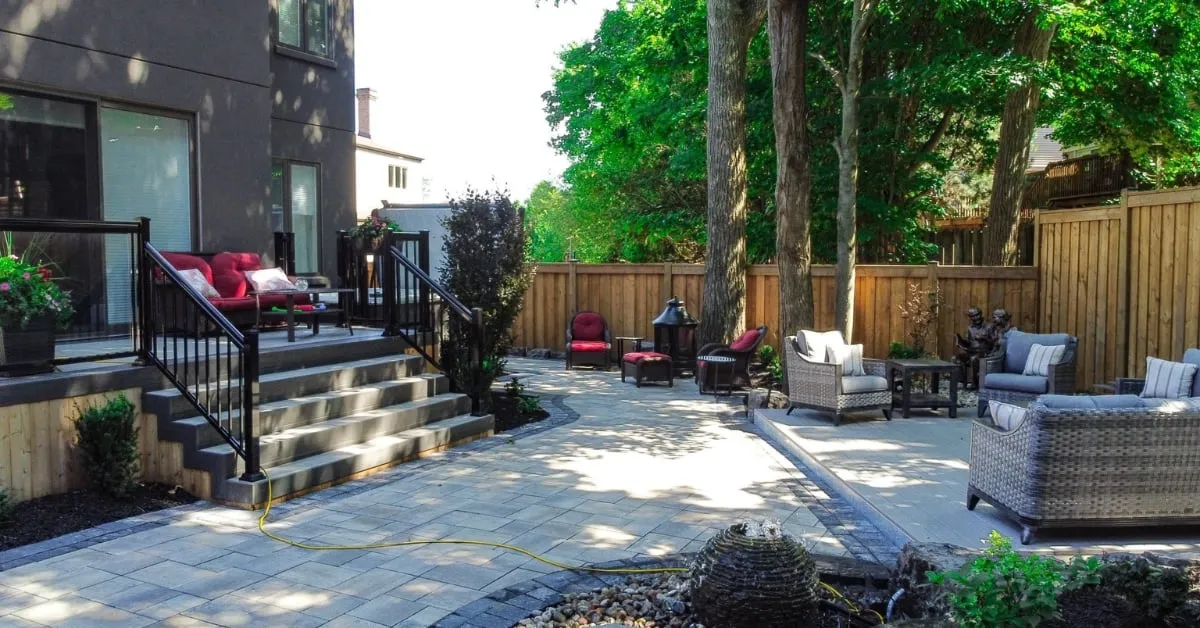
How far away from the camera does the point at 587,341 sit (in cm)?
1357

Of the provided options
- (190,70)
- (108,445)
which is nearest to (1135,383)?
(108,445)

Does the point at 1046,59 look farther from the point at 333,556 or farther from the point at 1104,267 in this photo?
the point at 333,556

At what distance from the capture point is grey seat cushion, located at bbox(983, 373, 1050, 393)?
27.7 ft

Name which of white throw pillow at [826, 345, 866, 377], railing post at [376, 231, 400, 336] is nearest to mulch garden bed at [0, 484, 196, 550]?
railing post at [376, 231, 400, 336]

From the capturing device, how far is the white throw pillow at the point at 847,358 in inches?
343

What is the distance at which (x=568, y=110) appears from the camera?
2188 centimetres

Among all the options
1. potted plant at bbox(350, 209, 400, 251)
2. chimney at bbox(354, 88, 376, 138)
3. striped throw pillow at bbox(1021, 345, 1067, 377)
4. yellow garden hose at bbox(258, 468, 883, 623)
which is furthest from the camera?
chimney at bbox(354, 88, 376, 138)

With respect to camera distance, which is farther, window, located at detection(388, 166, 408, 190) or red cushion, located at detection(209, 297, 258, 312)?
window, located at detection(388, 166, 408, 190)

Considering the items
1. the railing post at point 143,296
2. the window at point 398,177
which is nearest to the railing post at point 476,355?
the railing post at point 143,296

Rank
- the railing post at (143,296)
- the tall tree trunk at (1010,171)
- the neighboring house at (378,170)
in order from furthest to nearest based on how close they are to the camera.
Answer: the neighboring house at (378,170) < the tall tree trunk at (1010,171) < the railing post at (143,296)

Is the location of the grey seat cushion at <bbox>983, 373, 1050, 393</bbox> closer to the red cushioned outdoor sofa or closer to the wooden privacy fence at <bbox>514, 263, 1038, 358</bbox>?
the wooden privacy fence at <bbox>514, 263, 1038, 358</bbox>

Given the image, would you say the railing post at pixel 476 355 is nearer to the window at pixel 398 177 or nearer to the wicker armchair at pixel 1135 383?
the wicker armchair at pixel 1135 383

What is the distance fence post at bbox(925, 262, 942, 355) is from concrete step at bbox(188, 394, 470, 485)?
21.4 feet

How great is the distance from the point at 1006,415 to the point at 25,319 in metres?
5.97
